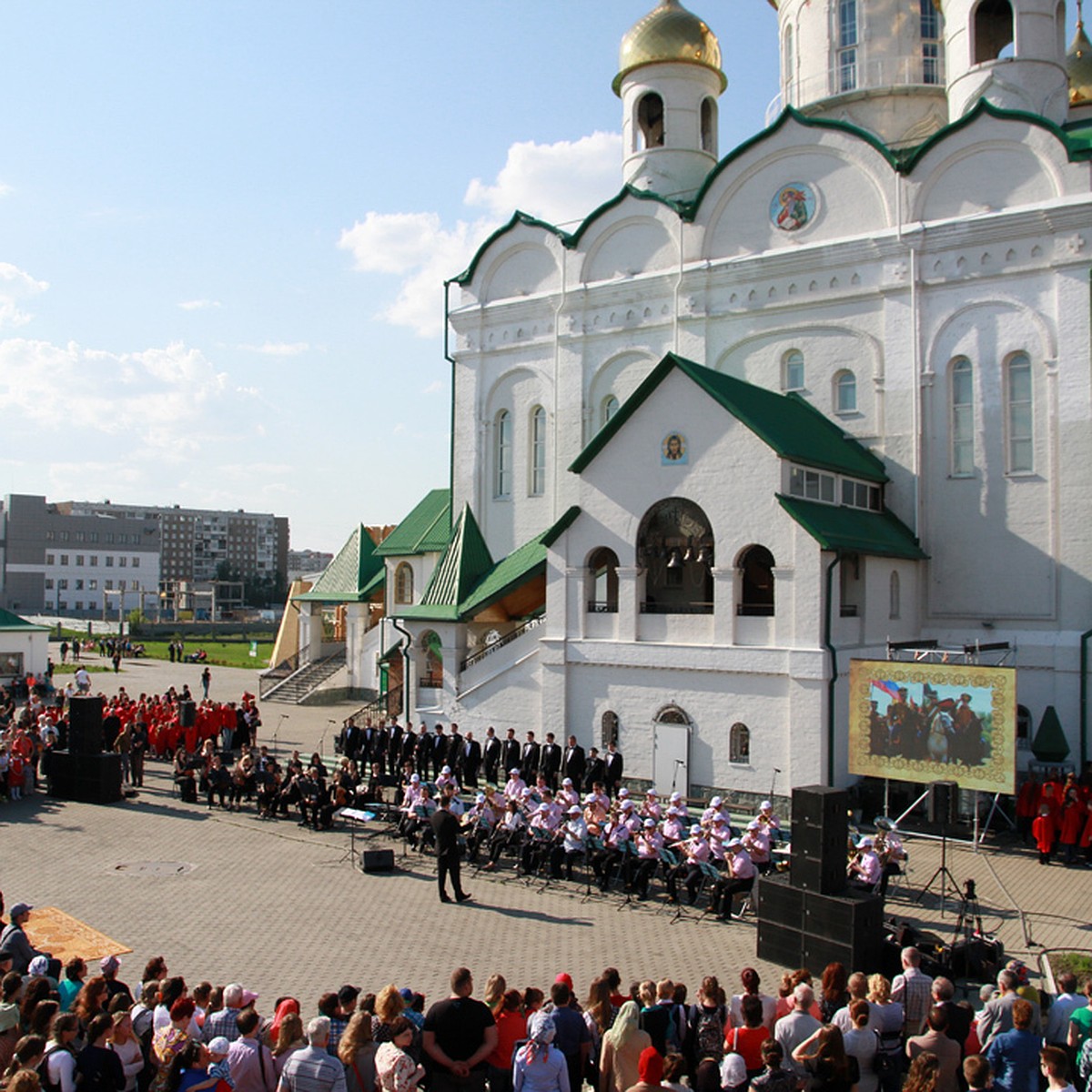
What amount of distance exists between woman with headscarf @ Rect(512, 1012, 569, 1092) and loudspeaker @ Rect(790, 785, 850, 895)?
20.3ft

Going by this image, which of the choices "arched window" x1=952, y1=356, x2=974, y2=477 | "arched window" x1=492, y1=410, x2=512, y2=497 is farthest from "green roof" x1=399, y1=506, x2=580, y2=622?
"arched window" x1=952, y1=356, x2=974, y2=477

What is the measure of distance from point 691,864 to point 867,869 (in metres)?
2.48

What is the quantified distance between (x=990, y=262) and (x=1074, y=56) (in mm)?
13142

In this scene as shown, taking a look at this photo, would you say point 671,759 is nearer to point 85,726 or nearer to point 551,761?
point 551,761

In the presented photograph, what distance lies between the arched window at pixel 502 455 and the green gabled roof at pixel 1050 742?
1581cm

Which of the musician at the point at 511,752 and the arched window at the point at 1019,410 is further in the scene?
the arched window at the point at 1019,410

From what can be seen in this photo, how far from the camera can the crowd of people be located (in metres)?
6.86

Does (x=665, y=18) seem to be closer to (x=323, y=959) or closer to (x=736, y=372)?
(x=736, y=372)

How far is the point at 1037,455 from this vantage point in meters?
23.2

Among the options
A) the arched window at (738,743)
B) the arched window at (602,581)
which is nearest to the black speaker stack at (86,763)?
the arched window at (602,581)

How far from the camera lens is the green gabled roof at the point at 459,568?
93.5 feet

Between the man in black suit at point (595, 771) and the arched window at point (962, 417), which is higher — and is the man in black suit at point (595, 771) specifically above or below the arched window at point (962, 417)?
below

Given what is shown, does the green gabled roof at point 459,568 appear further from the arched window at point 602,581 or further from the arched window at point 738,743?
the arched window at point 738,743

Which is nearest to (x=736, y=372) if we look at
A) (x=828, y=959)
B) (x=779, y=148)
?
(x=779, y=148)
